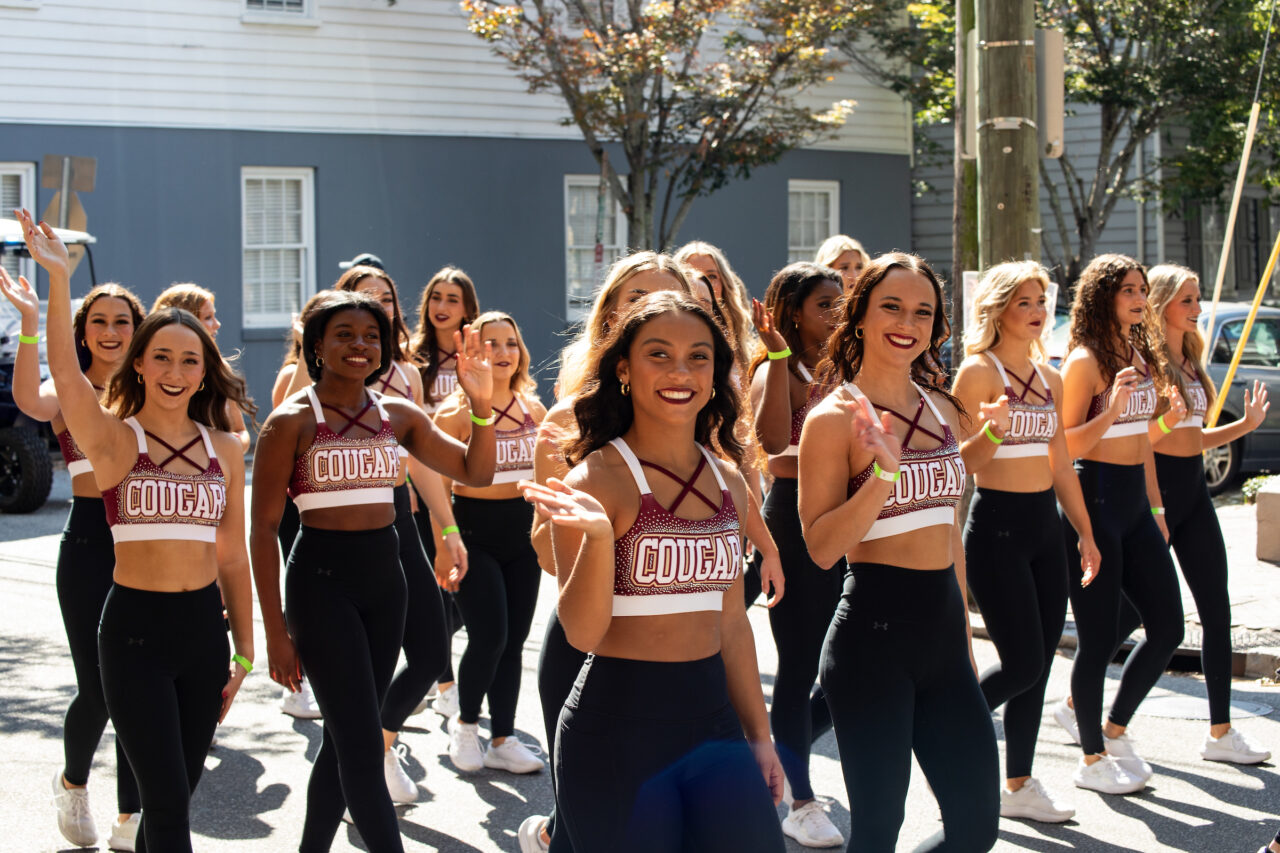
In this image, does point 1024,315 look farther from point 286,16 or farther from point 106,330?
point 286,16

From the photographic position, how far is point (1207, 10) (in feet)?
63.4

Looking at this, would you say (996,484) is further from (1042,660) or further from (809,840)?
(809,840)

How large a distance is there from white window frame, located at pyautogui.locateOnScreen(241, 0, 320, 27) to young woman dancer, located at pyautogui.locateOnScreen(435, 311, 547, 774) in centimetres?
1355

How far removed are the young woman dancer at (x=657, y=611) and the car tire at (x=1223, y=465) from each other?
1123cm

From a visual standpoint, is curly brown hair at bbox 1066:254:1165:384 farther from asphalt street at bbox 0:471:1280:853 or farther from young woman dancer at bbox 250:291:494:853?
young woman dancer at bbox 250:291:494:853

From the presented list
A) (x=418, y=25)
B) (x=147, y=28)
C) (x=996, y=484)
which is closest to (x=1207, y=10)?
(x=418, y=25)

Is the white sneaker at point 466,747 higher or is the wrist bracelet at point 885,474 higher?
the wrist bracelet at point 885,474

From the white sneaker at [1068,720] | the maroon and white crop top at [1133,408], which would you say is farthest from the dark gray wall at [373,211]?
the maroon and white crop top at [1133,408]

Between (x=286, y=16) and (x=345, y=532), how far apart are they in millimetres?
15370

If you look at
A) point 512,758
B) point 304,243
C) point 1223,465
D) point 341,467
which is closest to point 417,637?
point 341,467

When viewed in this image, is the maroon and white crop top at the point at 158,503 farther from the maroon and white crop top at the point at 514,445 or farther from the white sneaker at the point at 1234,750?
the white sneaker at the point at 1234,750

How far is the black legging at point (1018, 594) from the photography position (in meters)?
5.03

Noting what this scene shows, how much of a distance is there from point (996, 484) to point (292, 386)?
9.91ft

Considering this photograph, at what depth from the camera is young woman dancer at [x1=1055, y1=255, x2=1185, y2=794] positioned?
5.75 meters
